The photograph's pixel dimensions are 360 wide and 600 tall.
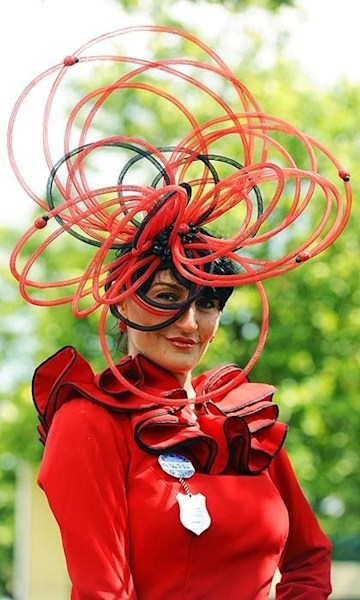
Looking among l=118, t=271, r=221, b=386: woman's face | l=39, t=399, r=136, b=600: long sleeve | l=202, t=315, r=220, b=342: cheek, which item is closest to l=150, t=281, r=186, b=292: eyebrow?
l=118, t=271, r=221, b=386: woman's face

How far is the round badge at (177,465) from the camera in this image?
374 centimetres

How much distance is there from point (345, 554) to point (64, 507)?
1431cm

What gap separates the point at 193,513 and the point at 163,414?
295 millimetres

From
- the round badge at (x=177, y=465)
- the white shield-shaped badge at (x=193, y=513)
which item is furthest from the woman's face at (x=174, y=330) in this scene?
the white shield-shaped badge at (x=193, y=513)

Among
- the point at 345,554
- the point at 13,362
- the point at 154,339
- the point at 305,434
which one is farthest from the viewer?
the point at 13,362

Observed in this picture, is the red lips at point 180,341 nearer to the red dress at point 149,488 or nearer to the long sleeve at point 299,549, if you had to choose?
the red dress at point 149,488

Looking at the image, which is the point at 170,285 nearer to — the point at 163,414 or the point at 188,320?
the point at 188,320

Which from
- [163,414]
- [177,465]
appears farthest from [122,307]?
[177,465]

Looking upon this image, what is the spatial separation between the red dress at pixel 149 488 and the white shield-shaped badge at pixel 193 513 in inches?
0.8

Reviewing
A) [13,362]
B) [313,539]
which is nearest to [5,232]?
[13,362]

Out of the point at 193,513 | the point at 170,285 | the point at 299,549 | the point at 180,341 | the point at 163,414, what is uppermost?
the point at 170,285

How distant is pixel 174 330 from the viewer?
386 cm

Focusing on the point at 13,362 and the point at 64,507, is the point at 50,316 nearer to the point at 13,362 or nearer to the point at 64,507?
the point at 13,362

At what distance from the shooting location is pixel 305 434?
1897 centimetres
